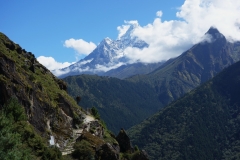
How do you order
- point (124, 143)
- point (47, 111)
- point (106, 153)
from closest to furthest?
point (106, 153) → point (47, 111) → point (124, 143)

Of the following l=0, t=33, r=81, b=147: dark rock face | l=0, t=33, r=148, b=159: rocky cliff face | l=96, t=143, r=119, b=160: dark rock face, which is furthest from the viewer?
l=96, t=143, r=119, b=160: dark rock face

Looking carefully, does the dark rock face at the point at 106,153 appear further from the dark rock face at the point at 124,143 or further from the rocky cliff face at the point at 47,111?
the dark rock face at the point at 124,143

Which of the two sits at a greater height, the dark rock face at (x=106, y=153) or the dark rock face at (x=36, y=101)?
the dark rock face at (x=36, y=101)

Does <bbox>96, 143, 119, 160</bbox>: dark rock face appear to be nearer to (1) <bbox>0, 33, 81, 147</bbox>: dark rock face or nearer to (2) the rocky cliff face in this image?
(2) the rocky cliff face

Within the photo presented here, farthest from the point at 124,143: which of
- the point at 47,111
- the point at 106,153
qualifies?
the point at 47,111

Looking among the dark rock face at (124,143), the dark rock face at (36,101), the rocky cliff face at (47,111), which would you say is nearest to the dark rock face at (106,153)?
the rocky cliff face at (47,111)

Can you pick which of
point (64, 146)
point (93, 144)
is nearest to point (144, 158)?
point (93, 144)

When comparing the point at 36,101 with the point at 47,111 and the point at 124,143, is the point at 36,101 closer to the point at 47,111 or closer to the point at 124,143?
the point at 47,111

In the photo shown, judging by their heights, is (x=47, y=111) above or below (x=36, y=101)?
below

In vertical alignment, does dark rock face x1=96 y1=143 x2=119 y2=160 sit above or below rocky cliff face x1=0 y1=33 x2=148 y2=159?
below

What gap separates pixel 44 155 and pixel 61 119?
2207 cm

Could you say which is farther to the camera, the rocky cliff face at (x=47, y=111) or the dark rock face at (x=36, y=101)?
the rocky cliff face at (x=47, y=111)

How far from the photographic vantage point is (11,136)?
121 ft

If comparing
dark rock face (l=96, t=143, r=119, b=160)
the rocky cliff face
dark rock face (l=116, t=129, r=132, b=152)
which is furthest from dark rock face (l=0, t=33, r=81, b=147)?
dark rock face (l=116, t=129, r=132, b=152)
